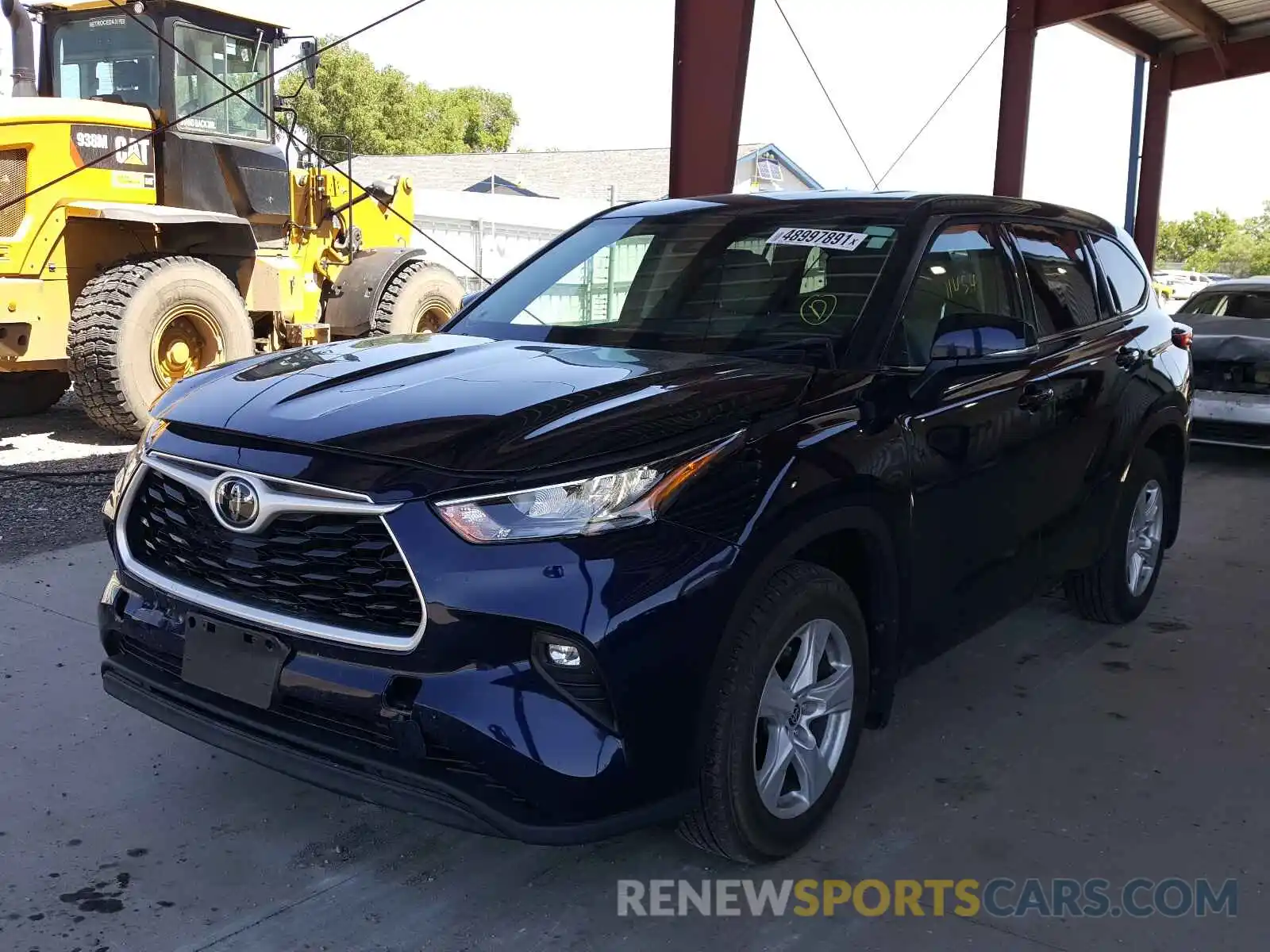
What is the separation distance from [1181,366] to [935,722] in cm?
228

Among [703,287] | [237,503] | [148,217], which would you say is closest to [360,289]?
[148,217]

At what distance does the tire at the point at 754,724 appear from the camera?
2.71 m

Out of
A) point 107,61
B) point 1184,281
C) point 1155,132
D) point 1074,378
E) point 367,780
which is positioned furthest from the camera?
point 1184,281

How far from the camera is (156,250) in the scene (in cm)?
880

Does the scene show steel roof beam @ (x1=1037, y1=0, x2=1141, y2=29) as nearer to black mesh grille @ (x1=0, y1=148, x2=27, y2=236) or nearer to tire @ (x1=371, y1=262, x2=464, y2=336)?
tire @ (x1=371, y1=262, x2=464, y2=336)

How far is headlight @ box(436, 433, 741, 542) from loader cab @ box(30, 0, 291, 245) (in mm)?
7546

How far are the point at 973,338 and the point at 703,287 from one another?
3.00ft

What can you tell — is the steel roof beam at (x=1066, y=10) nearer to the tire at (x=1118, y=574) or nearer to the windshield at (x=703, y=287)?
the tire at (x=1118, y=574)

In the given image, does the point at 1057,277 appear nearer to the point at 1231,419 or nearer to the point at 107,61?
the point at 1231,419

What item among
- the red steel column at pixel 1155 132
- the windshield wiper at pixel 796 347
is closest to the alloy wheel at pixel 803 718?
the windshield wiper at pixel 796 347

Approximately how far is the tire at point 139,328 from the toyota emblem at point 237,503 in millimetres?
5985

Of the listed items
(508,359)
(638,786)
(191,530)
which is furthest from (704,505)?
(191,530)

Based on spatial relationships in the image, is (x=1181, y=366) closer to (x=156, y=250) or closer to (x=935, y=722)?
A: (x=935, y=722)

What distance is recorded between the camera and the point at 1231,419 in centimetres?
905
